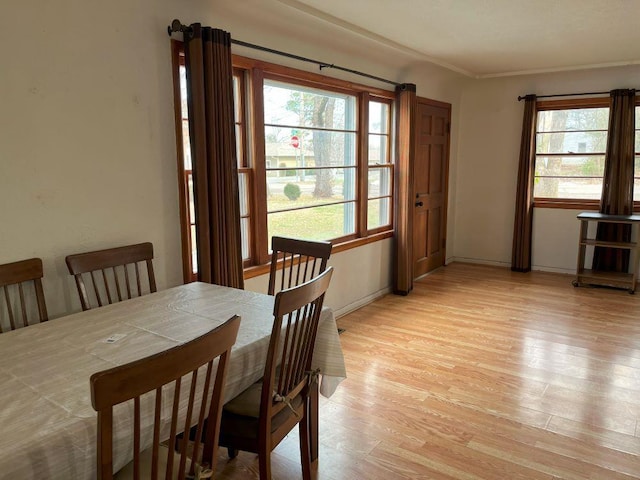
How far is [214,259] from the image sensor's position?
284 cm

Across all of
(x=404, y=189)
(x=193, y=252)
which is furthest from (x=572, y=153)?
(x=193, y=252)

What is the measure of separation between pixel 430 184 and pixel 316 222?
2.23 meters

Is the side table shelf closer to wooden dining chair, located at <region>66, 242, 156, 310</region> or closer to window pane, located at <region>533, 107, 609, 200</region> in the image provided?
window pane, located at <region>533, 107, 609, 200</region>

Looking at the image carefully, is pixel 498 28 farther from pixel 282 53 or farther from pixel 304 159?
pixel 304 159

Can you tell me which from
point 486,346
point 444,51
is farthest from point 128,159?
point 444,51

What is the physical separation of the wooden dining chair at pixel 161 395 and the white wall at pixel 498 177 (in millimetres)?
5517

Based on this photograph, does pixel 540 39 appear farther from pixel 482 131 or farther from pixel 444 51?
pixel 482 131

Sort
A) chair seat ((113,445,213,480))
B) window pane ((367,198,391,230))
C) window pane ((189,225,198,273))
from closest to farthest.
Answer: chair seat ((113,445,213,480))
window pane ((189,225,198,273))
window pane ((367,198,391,230))

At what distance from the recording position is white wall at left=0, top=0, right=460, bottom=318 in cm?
210

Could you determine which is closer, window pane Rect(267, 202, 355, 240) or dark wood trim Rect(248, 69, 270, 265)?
dark wood trim Rect(248, 69, 270, 265)

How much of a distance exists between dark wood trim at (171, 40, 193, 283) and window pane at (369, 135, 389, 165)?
2347 millimetres

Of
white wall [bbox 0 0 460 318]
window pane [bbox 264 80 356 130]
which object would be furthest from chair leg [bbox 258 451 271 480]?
window pane [bbox 264 80 356 130]

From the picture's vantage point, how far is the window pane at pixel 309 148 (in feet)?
11.7

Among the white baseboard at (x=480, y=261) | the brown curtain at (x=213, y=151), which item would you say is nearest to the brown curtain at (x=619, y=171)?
the white baseboard at (x=480, y=261)
